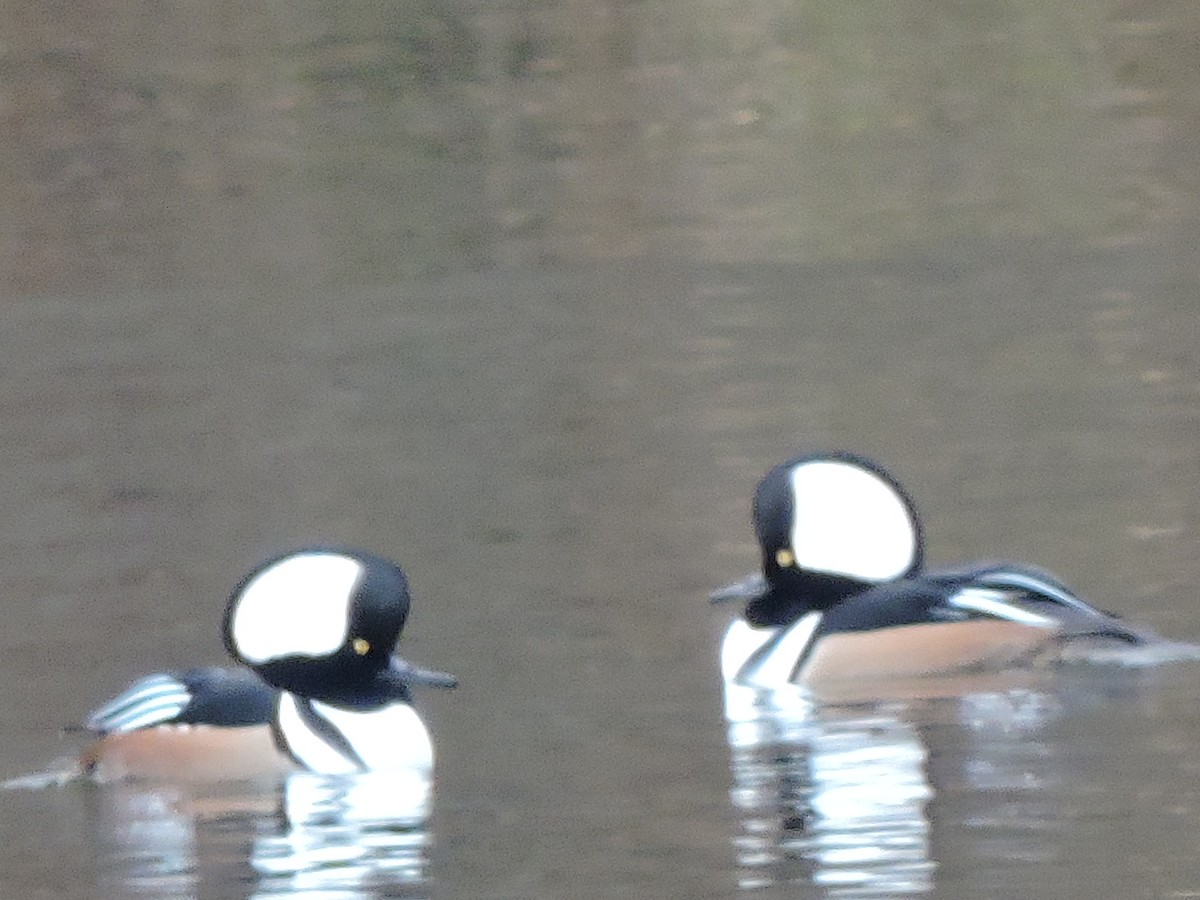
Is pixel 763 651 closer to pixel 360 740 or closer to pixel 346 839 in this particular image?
pixel 360 740

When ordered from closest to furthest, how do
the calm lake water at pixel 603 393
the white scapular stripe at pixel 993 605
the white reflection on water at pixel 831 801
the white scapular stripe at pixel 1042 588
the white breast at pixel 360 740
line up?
the white reflection on water at pixel 831 801 < the calm lake water at pixel 603 393 < the white breast at pixel 360 740 < the white scapular stripe at pixel 1042 588 < the white scapular stripe at pixel 993 605

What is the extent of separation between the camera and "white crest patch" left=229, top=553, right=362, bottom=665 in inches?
297

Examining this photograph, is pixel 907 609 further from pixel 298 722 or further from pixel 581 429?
pixel 581 429

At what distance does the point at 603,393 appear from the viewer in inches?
549

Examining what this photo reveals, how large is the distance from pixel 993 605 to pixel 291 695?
2124mm

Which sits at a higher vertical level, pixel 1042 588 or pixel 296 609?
pixel 296 609

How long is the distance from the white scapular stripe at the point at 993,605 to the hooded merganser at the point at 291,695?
5.52 ft

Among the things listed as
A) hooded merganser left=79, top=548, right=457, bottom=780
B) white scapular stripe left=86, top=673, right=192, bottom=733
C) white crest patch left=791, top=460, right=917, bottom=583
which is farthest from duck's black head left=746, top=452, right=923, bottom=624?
white scapular stripe left=86, top=673, right=192, bottom=733

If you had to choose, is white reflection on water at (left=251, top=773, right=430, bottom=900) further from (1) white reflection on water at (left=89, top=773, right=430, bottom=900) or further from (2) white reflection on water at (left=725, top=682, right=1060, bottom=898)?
(2) white reflection on water at (left=725, top=682, right=1060, bottom=898)

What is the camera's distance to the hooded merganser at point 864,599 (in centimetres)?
855

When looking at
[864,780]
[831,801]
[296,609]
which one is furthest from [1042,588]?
[296,609]

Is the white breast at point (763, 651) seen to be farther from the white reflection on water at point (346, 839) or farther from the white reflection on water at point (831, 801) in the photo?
the white reflection on water at point (346, 839)

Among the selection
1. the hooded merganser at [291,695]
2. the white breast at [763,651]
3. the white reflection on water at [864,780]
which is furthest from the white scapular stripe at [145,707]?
the white breast at [763,651]

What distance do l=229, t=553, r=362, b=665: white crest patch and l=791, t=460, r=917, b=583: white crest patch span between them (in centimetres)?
174
